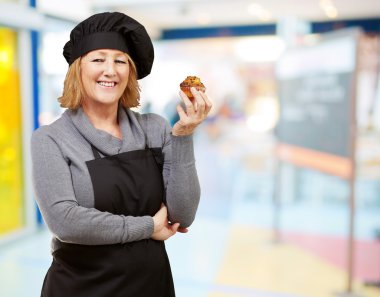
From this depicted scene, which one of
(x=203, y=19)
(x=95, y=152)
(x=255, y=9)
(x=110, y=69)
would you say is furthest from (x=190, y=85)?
(x=203, y=19)

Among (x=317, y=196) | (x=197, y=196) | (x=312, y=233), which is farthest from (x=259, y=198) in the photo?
(x=197, y=196)

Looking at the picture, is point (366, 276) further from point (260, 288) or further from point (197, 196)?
point (197, 196)

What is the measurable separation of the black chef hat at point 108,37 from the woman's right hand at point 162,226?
49cm

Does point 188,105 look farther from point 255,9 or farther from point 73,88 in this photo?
point 255,9

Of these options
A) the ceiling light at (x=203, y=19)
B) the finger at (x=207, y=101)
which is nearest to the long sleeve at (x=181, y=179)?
the finger at (x=207, y=101)

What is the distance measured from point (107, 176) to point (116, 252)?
0.23 metres

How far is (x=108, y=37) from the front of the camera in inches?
54.1

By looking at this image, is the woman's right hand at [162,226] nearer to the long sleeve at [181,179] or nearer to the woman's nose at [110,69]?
the long sleeve at [181,179]

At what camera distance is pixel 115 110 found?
150 cm

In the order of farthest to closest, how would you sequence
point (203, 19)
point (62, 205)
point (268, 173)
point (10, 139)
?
point (203, 19) < point (268, 173) < point (10, 139) < point (62, 205)

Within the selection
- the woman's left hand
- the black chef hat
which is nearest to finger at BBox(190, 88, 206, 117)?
the woman's left hand

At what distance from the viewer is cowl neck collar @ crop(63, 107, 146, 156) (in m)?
1.39

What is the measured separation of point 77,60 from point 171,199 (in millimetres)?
515

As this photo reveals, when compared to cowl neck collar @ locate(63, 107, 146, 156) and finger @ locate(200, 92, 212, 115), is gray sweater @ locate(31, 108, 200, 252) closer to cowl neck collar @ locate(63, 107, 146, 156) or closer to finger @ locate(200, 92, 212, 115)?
cowl neck collar @ locate(63, 107, 146, 156)
